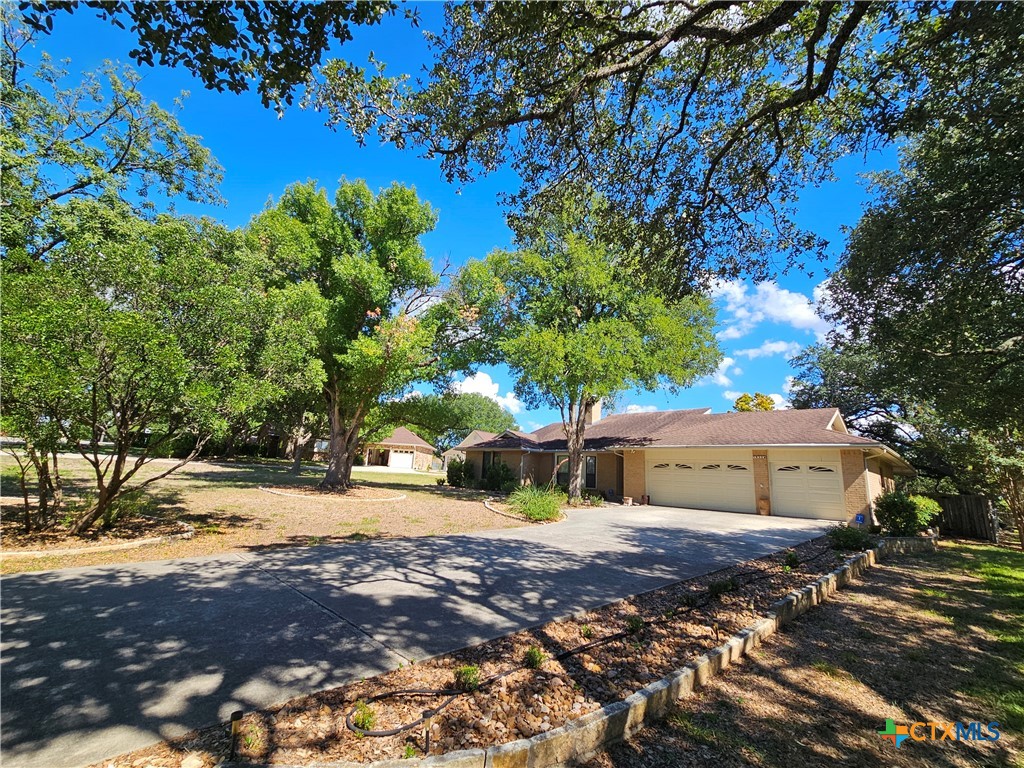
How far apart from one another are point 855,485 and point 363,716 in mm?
18143

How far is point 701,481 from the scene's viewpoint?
63.2 feet

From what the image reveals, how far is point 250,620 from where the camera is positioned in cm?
435

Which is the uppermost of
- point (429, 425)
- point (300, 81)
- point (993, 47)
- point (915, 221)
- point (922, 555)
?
point (993, 47)

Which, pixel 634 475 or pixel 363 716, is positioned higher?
pixel 634 475

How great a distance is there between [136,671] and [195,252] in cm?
599

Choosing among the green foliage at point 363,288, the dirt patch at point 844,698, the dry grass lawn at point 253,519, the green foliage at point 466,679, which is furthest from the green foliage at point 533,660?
the green foliage at point 363,288

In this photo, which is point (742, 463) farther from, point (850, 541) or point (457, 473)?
point (457, 473)

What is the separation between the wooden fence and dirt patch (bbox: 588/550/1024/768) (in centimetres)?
1322

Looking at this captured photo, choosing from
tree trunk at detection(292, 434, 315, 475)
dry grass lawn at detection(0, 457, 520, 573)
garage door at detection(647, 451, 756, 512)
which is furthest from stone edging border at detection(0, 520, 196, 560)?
tree trunk at detection(292, 434, 315, 475)

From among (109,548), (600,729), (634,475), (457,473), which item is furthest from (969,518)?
(109,548)

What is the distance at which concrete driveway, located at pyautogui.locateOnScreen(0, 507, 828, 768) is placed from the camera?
277cm

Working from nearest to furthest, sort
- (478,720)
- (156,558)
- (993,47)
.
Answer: (478,720) → (993,47) → (156,558)

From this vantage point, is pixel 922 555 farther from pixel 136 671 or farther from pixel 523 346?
pixel 136 671

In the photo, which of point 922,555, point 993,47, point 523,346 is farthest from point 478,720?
point 523,346
